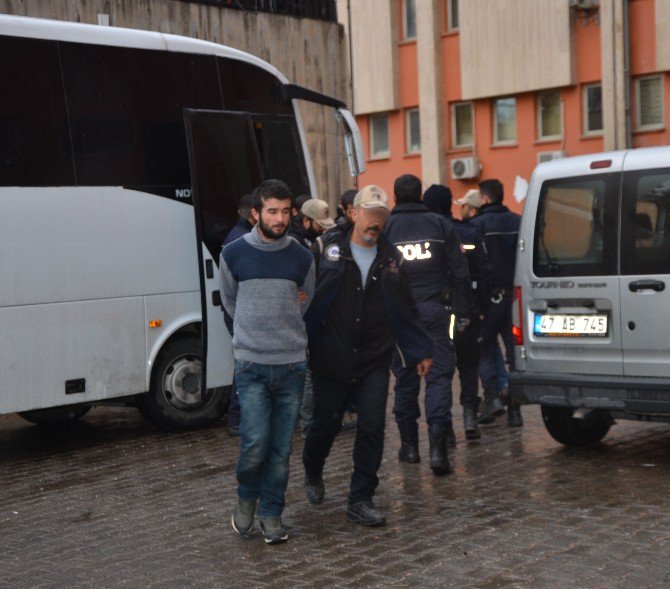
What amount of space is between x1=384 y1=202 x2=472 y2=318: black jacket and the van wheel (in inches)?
43.8

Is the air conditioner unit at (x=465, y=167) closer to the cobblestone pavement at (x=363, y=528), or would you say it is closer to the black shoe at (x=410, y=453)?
the cobblestone pavement at (x=363, y=528)

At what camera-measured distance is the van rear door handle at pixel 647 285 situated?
27.6ft

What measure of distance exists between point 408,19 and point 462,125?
3271 mm

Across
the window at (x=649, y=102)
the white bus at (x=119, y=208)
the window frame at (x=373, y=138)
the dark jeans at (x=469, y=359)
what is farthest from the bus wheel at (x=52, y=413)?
the window frame at (x=373, y=138)

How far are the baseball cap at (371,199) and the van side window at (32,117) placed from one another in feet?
11.8

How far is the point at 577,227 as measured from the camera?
8.95 metres

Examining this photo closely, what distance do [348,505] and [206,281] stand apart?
427cm

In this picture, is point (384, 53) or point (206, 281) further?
point (384, 53)

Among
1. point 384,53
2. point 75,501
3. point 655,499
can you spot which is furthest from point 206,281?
point 384,53

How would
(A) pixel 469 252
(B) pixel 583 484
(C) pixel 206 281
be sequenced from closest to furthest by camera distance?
(B) pixel 583 484 < (A) pixel 469 252 < (C) pixel 206 281

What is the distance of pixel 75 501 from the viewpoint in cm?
857

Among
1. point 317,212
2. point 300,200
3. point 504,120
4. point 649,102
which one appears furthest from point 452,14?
point 317,212

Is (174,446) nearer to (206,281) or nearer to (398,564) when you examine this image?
(206,281)

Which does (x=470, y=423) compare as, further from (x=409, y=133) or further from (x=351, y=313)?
(x=409, y=133)
